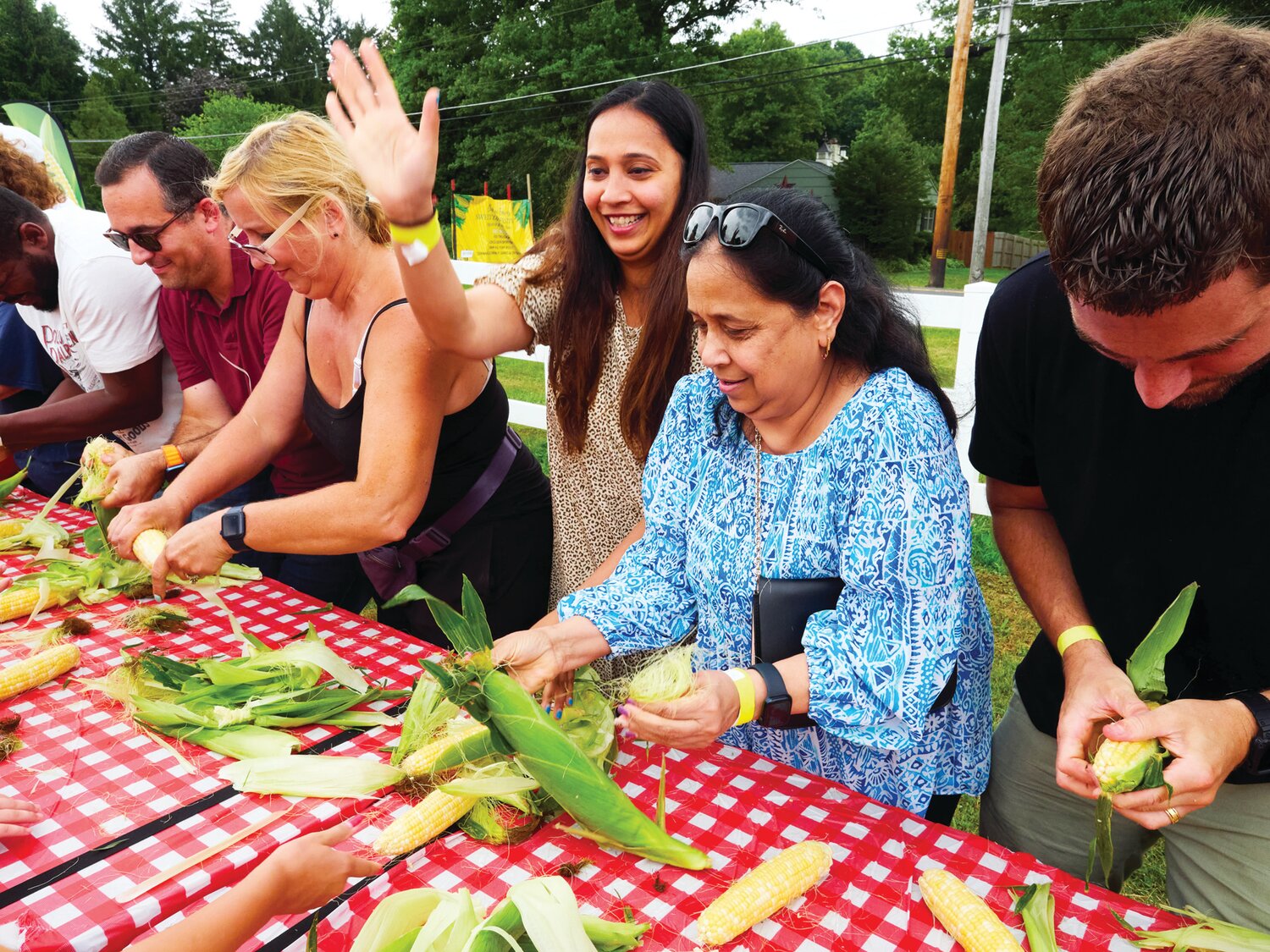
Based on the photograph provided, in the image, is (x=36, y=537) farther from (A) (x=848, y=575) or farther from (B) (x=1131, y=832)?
(B) (x=1131, y=832)

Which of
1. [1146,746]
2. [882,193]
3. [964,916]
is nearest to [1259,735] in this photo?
[1146,746]

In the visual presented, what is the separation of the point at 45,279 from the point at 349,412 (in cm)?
186

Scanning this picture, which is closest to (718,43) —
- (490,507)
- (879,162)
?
(879,162)

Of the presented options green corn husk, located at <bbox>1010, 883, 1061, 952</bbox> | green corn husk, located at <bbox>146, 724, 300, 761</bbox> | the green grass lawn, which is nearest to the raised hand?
green corn husk, located at <bbox>146, 724, 300, 761</bbox>

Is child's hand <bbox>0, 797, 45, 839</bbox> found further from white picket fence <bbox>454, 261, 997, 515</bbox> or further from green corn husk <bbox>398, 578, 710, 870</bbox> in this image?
white picket fence <bbox>454, 261, 997, 515</bbox>

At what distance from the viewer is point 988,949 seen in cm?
127

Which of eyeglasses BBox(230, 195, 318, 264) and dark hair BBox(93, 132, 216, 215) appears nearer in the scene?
eyeglasses BBox(230, 195, 318, 264)

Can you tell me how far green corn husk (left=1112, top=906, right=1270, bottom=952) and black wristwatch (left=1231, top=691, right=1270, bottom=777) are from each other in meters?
0.29

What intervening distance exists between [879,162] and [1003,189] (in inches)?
186

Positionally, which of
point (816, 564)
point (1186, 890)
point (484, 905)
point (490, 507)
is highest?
point (816, 564)

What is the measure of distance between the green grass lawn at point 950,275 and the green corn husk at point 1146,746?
2473 centimetres

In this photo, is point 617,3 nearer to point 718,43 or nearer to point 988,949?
point 718,43

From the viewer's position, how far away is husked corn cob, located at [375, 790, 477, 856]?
59.0 inches

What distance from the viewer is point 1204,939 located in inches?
50.7
